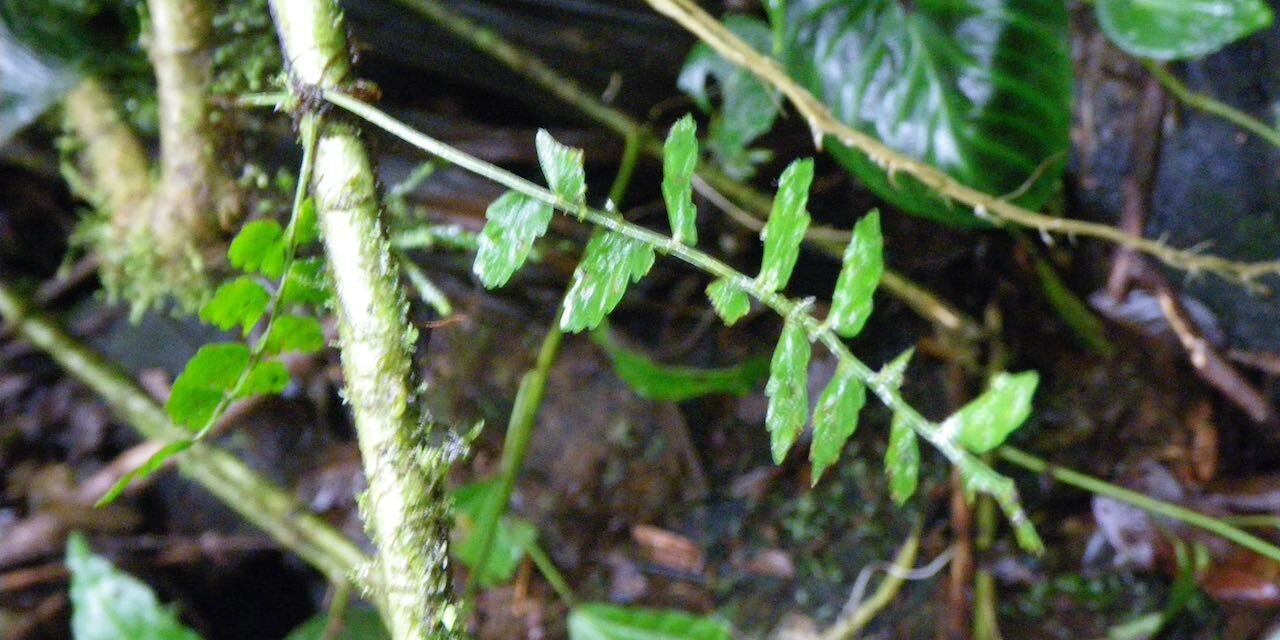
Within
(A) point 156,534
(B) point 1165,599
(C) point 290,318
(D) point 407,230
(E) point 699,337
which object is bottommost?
(B) point 1165,599

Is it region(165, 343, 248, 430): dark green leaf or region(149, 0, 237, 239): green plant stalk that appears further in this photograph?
region(149, 0, 237, 239): green plant stalk

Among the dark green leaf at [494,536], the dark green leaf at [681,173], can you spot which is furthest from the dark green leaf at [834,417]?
the dark green leaf at [494,536]

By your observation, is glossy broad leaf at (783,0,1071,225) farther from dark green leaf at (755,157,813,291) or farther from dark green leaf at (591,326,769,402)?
dark green leaf at (755,157,813,291)

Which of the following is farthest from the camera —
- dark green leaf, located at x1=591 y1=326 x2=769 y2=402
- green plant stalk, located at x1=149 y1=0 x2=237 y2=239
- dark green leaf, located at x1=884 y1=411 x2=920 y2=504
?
dark green leaf, located at x1=591 y1=326 x2=769 y2=402

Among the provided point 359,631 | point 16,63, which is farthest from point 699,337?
point 16,63

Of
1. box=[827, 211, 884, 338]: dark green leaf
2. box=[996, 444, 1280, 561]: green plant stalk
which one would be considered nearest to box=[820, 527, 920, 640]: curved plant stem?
box=[996, 444, 1280, 561]: green plant stalk

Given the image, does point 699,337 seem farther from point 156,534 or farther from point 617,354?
point 156,534
